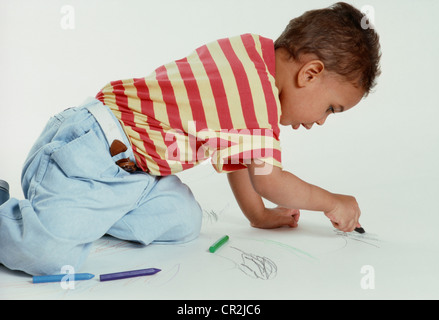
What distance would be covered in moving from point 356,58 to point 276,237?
0.44 m

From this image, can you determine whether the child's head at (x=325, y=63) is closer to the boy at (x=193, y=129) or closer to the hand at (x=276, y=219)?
the boy at (x=193, y=129)

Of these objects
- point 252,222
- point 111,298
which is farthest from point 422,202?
point 111,298

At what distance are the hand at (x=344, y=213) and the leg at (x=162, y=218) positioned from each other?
1.03 feet

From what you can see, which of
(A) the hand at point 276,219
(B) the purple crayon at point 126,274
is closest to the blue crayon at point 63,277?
(B) the purple crayon at point 126,274

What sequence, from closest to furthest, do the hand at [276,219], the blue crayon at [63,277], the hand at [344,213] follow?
1. the blue crayon at [63,277]
2. the hand at [344,213]
3. the hand at [276,219]

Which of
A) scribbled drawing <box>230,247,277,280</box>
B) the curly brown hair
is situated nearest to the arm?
scribbled drawing <box>230,247,277,280</box>

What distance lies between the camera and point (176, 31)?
228cm

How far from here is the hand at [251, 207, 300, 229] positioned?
4.78 ft

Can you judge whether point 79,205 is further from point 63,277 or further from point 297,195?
point 297,195

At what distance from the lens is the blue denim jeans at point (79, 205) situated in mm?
1119

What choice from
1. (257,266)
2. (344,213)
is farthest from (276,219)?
(257,266)

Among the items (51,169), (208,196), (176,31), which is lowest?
(208,196)

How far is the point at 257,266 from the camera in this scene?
45.9 inches
